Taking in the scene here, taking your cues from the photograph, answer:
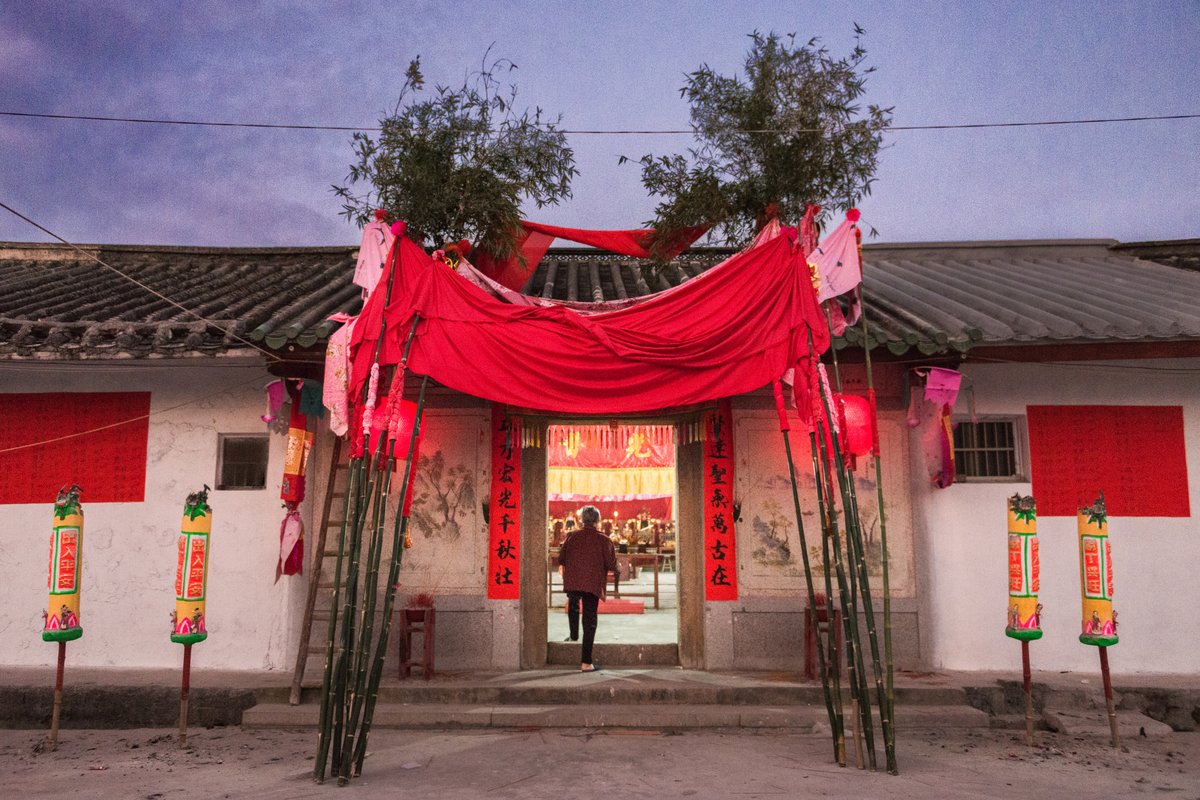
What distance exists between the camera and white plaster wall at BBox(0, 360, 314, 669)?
28.5ft

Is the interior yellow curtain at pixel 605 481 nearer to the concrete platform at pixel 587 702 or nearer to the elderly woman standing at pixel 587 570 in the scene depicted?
the elderly woman standing at pixel 587 570

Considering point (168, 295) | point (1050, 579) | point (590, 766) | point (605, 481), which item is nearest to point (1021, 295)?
point (1050, 579)

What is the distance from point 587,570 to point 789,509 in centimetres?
221

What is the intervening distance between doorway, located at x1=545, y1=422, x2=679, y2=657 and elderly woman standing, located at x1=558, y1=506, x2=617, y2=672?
3.46 metres

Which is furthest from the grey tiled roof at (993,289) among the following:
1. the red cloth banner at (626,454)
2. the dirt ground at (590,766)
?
the red cloth banner at (626,454)

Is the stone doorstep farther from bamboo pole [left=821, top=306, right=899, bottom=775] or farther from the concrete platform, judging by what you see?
bamboo pole [left=821, top=306, right=899, bottom=775]

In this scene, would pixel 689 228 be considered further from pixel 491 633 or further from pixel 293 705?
pixel 293 705

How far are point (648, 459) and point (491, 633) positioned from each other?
794cm

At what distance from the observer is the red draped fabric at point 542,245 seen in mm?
8234

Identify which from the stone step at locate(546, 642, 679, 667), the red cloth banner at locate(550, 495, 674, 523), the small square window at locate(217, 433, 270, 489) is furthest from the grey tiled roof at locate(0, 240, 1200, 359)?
the red cloth banner at locate(550, 495, 674, 523)

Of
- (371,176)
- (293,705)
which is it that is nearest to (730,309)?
(371,176)

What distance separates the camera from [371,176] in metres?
7.37

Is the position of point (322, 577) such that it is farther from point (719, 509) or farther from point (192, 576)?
point (719, 509)

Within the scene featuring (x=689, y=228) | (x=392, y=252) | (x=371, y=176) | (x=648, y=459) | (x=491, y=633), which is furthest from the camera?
(x=648, y=459)
